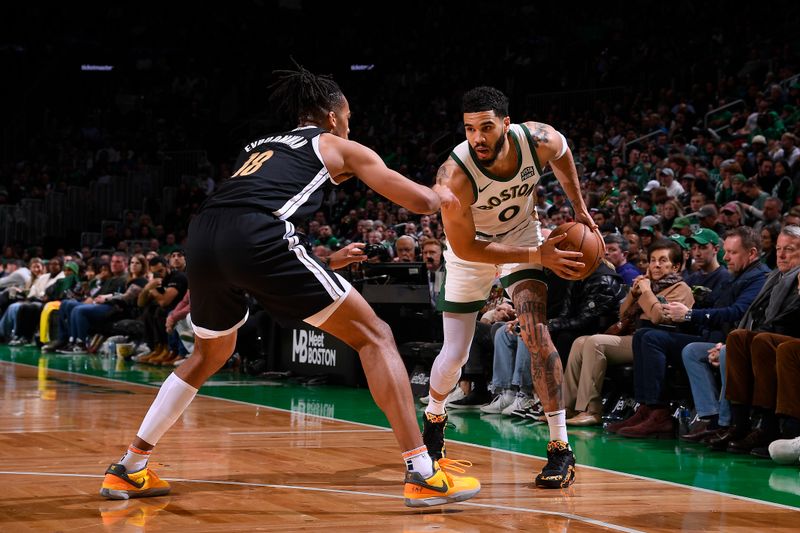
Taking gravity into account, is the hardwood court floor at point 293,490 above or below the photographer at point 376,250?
below

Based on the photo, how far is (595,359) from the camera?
7.72 m

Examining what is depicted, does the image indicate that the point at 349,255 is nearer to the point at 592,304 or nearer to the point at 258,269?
the point at 258,269

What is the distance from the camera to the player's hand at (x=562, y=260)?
505cm

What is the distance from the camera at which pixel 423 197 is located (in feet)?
14.1

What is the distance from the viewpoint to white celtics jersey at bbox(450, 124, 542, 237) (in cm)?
543

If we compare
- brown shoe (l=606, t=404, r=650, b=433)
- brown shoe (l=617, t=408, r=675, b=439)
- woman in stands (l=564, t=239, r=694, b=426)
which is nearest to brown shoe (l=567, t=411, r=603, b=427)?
woman in stands (l=564, t=239, r=694, b=426)

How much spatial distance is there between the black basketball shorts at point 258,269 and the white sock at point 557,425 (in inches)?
59.4

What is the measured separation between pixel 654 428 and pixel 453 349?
7.55 ft

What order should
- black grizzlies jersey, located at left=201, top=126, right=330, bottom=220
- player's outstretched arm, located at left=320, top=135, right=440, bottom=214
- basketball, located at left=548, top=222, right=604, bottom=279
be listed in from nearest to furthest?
1. player's outstretched arm, located at left=320, top=135, right=440, bottom=214
2. black grizzlies jersey, located at left=201, top=126, right=330, bottom=220
3. basketball, located at left=548, top=222, right=604, bottom=279

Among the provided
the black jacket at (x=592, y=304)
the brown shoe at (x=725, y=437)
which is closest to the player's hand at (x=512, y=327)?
the black jacket at (x=592, y=304)

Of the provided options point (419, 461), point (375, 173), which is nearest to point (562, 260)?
point (375, 173)

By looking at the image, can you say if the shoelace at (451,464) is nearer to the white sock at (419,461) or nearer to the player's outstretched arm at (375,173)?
the white sock at (419,461)

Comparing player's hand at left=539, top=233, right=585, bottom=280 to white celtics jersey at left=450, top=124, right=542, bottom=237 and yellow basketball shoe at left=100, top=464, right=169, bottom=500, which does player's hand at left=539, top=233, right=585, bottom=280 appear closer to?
white celtics jersey at left=450, top=124, right=542, bottom=237

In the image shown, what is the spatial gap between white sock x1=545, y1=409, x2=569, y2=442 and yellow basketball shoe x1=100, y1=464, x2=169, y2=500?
1938 mm
